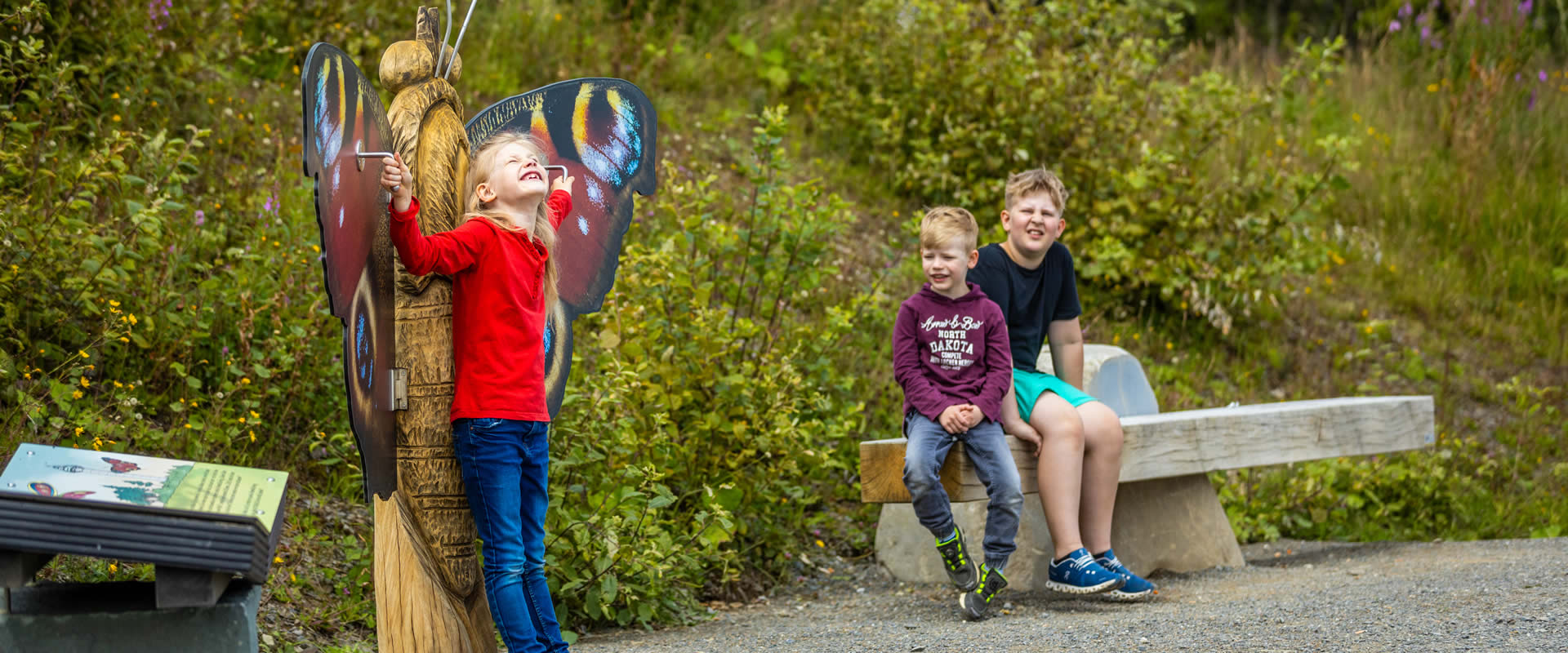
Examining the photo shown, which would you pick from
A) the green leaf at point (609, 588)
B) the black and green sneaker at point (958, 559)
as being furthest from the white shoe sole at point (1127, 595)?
the green leaf at point (609, 588)

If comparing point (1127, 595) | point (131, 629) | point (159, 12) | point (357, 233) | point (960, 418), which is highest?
Result: point (159, 12)

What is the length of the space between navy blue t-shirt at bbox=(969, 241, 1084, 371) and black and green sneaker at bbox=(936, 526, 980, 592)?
76 cm

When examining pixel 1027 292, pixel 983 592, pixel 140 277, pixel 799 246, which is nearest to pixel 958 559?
pixel 983 592

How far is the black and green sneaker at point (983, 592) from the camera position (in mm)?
3855

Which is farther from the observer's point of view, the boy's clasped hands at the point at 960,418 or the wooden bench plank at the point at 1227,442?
the wooden bench plank at the point at 1227,442

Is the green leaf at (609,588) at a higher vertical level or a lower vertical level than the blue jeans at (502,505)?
lower

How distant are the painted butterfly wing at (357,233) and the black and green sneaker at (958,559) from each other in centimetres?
169

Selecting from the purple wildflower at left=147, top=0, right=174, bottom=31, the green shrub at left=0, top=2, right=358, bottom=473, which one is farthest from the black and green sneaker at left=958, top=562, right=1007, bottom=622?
the purple wildflower at left=147, top=0, right=174, bottom=31

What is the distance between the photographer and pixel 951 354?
393 centimetres

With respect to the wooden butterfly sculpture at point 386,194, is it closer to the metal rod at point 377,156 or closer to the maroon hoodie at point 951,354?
the metal rod at point 377,156

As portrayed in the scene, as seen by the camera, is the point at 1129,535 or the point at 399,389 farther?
the point at 1129,535

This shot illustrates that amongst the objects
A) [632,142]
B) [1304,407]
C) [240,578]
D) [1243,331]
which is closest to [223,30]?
[632,142]

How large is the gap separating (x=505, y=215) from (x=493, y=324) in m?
0.25

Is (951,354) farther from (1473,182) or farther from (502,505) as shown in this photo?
(1473,182)
